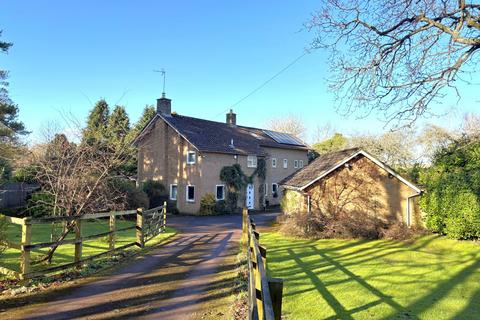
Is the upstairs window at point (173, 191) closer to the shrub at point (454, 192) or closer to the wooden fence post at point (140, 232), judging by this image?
the wooden fence post at point (140, 232)

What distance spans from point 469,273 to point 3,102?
2872 centimetres

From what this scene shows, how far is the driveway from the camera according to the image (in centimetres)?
595

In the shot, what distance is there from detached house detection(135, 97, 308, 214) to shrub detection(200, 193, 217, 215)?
448mm

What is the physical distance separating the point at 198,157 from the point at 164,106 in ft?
21.3

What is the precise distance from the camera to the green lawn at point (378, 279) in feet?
23.1

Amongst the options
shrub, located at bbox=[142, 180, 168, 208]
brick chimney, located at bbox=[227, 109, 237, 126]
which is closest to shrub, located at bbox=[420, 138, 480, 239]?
shrub, located at bbox=[142, 180, 168, 208]

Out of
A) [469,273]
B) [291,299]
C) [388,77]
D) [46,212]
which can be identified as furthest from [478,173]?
[46,212]

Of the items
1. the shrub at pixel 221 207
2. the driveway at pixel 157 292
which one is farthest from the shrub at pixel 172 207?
the driveway at pixel 157 292

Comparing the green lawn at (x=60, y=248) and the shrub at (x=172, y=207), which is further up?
the shrub at (x=172, y=207)

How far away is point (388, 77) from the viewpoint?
8992mm

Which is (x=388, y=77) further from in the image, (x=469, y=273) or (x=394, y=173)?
(x=394, y=173)

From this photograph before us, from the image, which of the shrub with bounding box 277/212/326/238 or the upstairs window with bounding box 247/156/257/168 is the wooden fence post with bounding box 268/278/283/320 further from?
the upstairs window with bounding box 247/156/257/168

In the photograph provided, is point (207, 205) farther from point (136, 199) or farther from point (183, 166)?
point (136, 199)

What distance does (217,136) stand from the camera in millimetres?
32750
